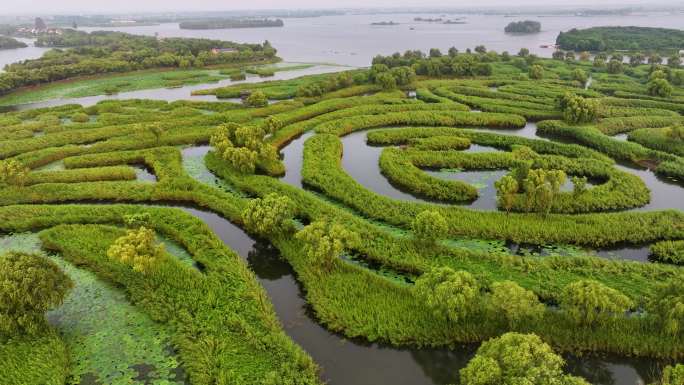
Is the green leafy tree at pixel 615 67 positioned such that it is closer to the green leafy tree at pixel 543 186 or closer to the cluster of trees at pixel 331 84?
the cluster of trees at pixel 331 84

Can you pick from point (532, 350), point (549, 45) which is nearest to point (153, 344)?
point (532, 350)

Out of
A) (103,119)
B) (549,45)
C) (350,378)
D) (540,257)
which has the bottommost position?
(350,378)

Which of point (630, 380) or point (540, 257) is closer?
point (630, 380)

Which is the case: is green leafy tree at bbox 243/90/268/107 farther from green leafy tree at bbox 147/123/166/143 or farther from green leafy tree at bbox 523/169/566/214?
green leafy tree at bbox 523/169/566/214

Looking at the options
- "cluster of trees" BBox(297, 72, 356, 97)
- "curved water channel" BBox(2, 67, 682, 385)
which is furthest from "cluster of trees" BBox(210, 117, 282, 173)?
"cluster of trees" BBox(297, 72, 356, 97)

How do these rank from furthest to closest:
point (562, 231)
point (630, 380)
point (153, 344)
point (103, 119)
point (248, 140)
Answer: point (103, 119) → point (248, 140) → point (562, 231) → point (153, 344) → point (630, 380)

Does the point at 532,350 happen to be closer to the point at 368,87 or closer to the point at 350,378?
the point at 350,378

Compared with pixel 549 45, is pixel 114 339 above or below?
below
